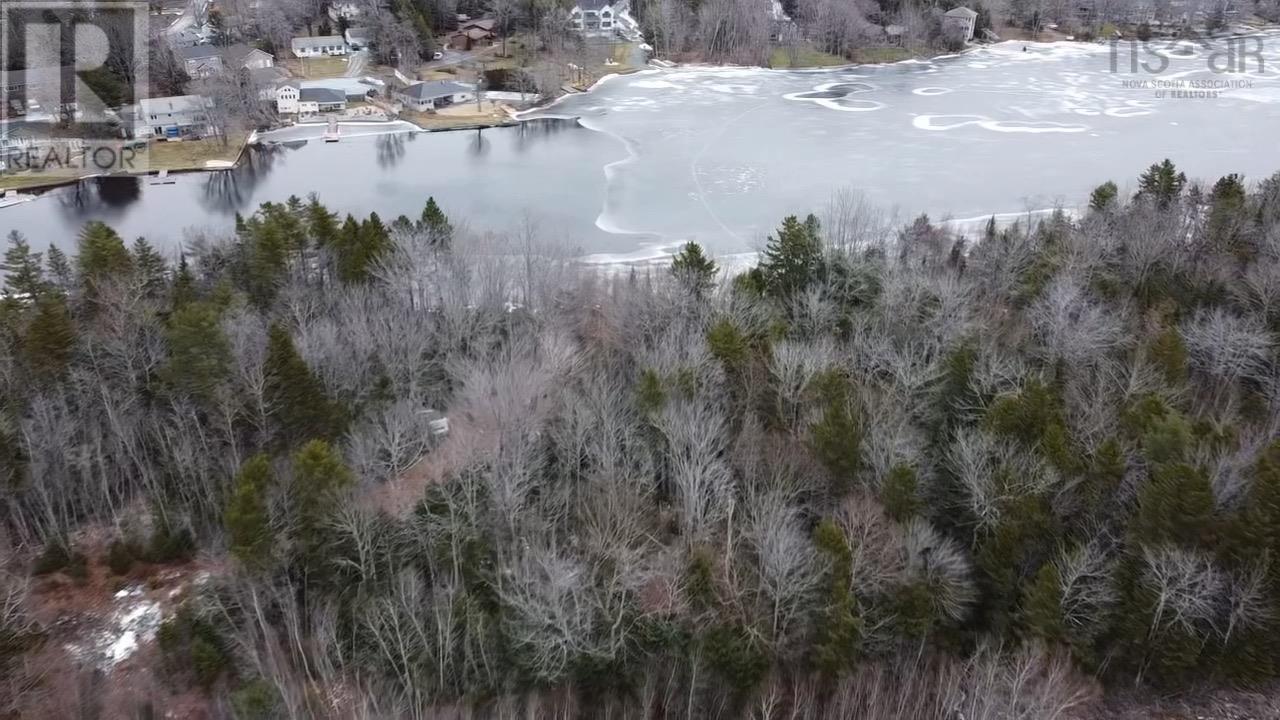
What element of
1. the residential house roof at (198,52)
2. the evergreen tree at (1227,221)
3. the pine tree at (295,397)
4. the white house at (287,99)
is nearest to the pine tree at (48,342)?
the pine tree at (295,397)

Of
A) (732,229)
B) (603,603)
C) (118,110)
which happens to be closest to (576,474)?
(603,603)

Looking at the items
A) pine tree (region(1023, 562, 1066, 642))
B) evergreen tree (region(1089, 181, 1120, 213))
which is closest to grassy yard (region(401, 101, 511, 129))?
evergreen tree (region(1089, 181, 1120, 213))

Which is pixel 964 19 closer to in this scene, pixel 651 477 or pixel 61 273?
pixel 651 477

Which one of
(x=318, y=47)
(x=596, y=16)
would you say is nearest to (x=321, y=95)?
(x=318, y=47)

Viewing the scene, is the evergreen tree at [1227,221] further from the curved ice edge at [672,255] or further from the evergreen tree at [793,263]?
the evergreen tree at [793,263]

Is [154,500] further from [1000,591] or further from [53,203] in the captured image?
[53,203]

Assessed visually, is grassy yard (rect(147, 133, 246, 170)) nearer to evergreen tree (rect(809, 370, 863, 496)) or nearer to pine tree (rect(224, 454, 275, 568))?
pine tree (rect(224, 454, 275, 568))
